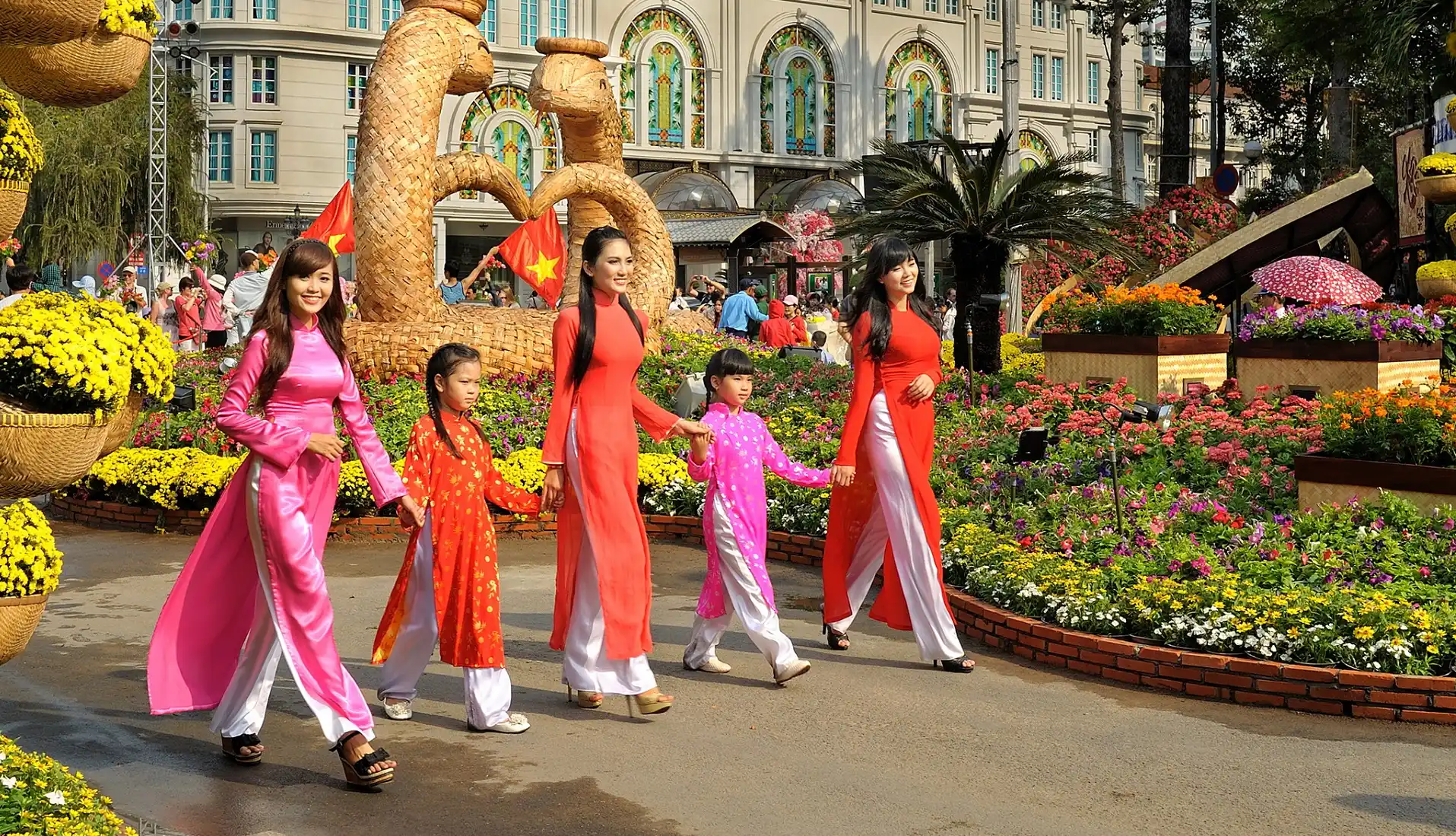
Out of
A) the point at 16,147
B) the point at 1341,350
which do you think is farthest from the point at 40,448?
the point at 1341,350

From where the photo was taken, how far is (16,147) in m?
3.81

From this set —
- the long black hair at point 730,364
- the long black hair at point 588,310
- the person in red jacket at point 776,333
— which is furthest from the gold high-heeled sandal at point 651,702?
the person in red jacket at point 776,333

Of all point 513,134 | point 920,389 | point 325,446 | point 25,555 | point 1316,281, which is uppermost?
point 513,134

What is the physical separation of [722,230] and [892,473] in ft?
94.6

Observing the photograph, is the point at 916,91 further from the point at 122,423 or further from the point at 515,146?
the point at 122,423

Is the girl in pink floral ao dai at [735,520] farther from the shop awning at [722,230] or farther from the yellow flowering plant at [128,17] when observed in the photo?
the shop awning at [722,230]

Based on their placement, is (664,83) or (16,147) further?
(664,83)

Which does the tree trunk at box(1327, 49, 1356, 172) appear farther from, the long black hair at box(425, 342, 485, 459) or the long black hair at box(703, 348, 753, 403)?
the long black hair at box(425, 342, 485, 459)

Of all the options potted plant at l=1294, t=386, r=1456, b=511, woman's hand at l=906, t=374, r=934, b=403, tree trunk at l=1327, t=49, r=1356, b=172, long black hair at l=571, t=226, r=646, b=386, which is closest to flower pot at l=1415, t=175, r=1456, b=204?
potted plant at l=1294, t=386, r=1456, b=511

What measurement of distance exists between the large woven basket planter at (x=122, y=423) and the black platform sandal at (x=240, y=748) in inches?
68.1

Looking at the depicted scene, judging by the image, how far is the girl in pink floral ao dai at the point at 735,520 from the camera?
6.71 metres

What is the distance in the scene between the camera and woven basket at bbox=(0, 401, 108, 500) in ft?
11.9

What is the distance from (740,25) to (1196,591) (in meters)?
44.1

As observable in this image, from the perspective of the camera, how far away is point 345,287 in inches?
838
